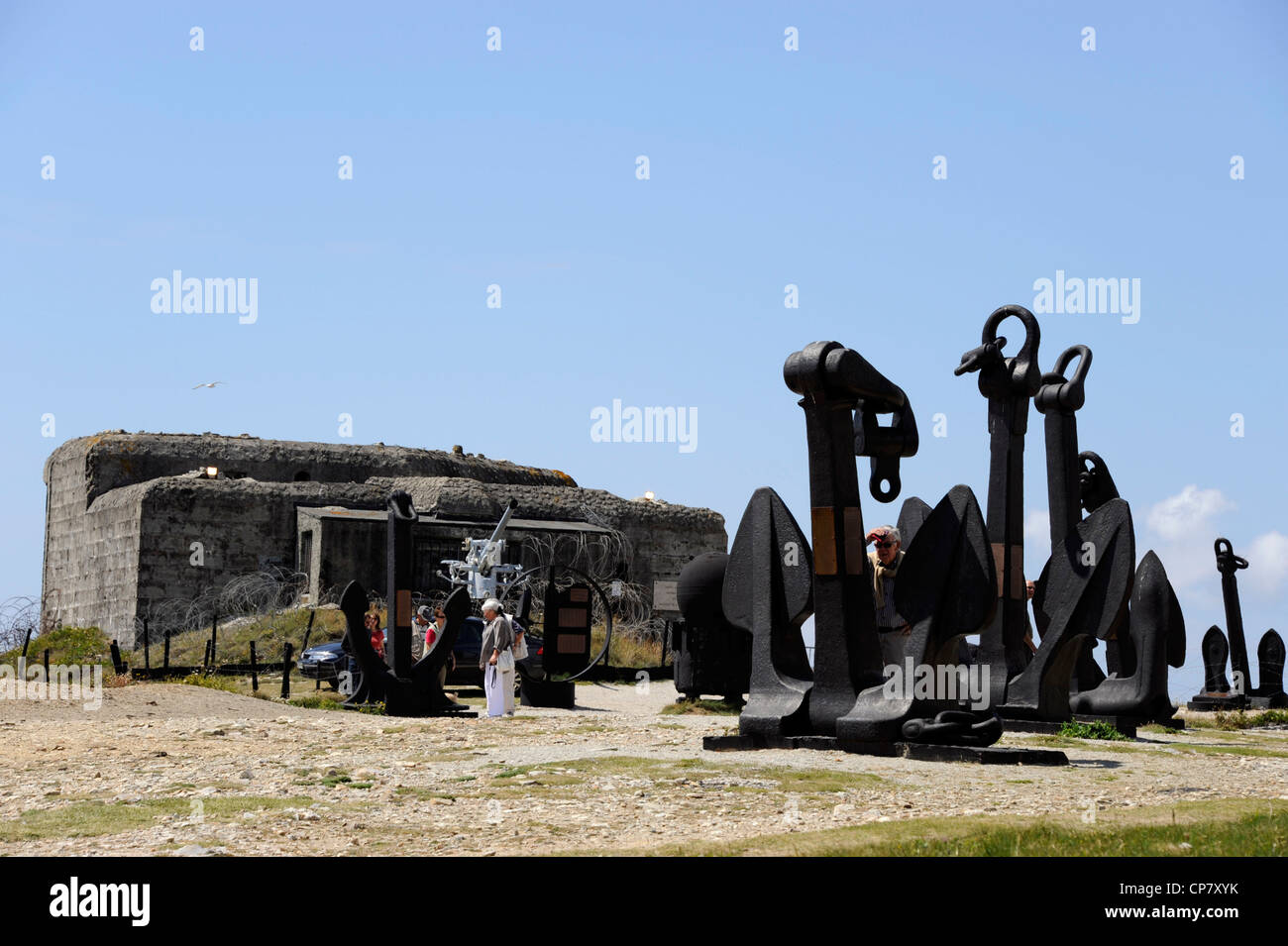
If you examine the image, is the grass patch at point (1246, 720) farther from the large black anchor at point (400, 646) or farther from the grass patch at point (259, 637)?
the grass patch at point (259, 637)

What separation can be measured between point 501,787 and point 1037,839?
10.6ft

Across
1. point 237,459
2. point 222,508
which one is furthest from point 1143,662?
point 237,459

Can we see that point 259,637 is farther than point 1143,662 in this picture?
Yes

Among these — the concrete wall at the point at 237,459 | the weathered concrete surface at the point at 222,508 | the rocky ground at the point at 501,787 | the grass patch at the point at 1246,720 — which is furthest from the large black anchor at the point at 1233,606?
the concrete wall at the point at 237,459

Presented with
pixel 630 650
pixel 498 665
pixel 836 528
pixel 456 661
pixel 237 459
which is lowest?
pixel 630 650

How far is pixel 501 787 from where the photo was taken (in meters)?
8.04

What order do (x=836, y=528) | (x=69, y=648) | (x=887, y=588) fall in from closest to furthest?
(x=836, y=528) < (x=887, y=588) < (x=69, y=648)

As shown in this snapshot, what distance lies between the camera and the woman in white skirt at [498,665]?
50.0ft

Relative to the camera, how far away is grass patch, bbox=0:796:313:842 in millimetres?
6570

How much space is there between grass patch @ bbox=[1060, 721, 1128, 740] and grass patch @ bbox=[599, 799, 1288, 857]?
5.29 m

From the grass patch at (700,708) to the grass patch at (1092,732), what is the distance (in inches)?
173

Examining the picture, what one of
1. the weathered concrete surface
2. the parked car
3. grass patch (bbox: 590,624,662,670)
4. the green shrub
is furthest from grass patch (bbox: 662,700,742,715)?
the weathered concrete surface

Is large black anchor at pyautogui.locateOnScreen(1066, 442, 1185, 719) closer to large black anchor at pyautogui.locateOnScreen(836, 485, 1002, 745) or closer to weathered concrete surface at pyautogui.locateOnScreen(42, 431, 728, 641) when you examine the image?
large black anchor at pyautogui.locateOnScreen(836, 485, 1002, 745)

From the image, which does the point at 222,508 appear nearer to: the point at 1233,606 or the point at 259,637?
the point at 259,637
